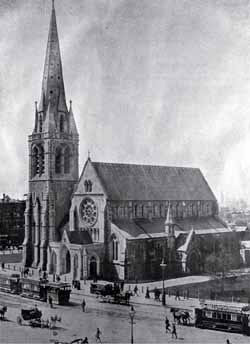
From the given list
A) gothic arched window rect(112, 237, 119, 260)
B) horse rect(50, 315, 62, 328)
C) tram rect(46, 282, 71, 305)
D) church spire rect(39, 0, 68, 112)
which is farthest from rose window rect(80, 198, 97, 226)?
horse rect(50, 315, 62, 328)

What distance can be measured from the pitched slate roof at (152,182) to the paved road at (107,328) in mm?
17629

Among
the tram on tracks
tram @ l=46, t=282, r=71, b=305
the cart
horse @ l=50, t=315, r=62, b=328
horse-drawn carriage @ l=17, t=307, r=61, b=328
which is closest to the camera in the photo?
horse @ l=50, t=315, r=62, b=328

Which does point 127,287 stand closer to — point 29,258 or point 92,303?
point 92,303

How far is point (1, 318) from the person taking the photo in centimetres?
3017

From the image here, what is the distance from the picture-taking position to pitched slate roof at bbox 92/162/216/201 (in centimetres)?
5006

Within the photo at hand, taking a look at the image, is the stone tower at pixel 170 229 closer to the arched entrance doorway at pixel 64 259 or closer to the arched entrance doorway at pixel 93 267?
the arched entrance doorway at pixel 93 267

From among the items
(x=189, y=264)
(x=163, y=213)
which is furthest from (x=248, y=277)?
(x=163, y=213)

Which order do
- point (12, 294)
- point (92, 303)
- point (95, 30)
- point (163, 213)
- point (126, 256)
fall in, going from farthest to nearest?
point (163, 213) → point (126, 256) → point (12, 294) → point (92, 303) → point (95, 30)

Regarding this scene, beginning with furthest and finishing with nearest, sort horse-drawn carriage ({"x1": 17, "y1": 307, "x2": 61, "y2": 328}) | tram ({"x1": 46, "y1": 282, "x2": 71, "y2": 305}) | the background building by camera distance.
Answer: the background building
tram ({"x1": 46, "y1": 282, "x2": 71, "y2": 305})
horse-drawn carriage ({"x1": 17, "y1": 307, "x2": 61, "y2": 328})

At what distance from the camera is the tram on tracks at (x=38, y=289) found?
3453cm

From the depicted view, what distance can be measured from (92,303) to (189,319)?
8727 millimetres

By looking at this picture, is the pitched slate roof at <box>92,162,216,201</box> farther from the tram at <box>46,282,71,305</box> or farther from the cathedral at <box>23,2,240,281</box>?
the tram at <box>46,282,71,305</box>

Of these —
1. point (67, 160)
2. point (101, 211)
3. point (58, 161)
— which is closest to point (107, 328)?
point (101, 211)

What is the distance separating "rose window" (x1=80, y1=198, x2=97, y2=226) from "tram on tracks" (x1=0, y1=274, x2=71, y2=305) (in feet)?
36.9
